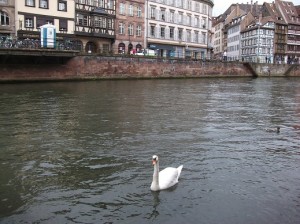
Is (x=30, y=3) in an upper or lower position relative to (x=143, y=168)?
upper

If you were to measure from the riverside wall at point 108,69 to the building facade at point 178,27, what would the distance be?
328 inches

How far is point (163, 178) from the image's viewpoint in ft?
26.4

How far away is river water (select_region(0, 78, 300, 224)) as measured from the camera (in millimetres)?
7016

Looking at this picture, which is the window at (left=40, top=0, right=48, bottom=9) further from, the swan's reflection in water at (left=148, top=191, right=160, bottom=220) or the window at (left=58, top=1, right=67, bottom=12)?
the swan's reflection in water at (left=148, top=191, right=160, bottom=220)

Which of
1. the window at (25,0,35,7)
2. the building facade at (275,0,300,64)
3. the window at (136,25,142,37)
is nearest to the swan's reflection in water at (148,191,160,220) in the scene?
the window at (25,0,35,7)

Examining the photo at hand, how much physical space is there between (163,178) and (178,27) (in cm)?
6472

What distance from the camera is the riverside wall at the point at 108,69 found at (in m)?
41.4

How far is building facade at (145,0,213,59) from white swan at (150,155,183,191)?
57269 mm

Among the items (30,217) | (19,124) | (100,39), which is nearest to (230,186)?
(30,217)

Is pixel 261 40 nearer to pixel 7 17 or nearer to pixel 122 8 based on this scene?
pixel 122 8

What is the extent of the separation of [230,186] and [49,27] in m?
34.9

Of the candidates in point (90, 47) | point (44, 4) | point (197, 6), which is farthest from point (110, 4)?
point (197, 6)

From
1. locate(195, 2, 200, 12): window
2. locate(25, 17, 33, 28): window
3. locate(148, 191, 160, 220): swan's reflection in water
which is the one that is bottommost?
locate(148, 191, 160, 220): swan's reflection in water

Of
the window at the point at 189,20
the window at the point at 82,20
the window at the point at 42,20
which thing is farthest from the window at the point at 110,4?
the window at the point at 189,20
